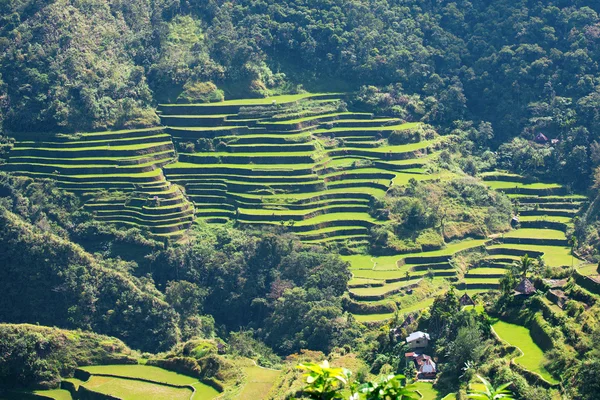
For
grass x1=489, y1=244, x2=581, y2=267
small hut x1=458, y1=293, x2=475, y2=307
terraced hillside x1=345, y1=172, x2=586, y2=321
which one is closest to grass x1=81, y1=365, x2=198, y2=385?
terraced hillside x1=345, y1=172, x2=586, y2=321

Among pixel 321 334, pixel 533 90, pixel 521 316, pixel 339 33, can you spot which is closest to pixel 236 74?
pixel 339 33

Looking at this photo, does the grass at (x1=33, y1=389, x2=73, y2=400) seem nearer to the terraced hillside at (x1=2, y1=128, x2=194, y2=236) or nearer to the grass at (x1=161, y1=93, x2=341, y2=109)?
Answer: the terraced hillside at (x1=2, y1=128, x2=194, y2=236)

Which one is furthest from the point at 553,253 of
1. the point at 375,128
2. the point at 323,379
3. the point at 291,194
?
the point at 323,379

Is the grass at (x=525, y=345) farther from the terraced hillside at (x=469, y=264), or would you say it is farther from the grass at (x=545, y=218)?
the grass at (x=545, y=218)

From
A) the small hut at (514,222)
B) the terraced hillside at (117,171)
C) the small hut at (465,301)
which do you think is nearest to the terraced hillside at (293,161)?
the terraced hillside at (117,171)

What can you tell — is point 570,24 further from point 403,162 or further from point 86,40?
point 86,40

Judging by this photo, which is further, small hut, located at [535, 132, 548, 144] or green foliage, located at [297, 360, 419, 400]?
small hut, located at [535, 132, 548, 144]

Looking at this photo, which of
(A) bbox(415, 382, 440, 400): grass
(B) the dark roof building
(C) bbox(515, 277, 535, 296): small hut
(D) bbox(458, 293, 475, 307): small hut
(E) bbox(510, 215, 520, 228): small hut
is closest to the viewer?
(A) bbox(415, 382, 440, 400): grass
